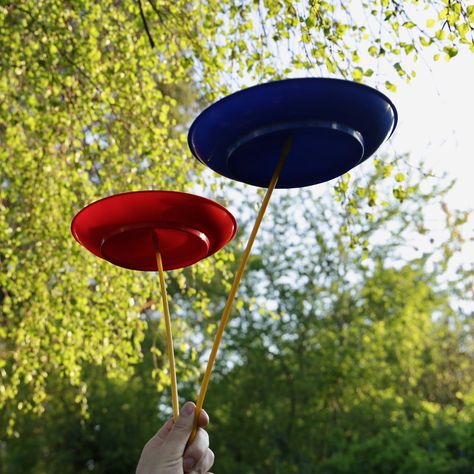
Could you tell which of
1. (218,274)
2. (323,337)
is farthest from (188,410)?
(323,337)

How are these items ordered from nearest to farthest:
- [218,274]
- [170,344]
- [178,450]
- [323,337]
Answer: [178,450] → [170,344] → [218,274] → [323,337]

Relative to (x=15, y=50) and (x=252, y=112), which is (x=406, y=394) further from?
(x=252, y=112)

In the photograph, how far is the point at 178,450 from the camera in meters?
1.38

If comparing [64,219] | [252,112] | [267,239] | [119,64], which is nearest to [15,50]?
[119,64]

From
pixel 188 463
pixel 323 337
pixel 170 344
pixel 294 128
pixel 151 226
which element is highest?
pixel 323 337

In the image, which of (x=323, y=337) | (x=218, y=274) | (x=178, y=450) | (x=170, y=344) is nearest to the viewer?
(x=178, y=450)

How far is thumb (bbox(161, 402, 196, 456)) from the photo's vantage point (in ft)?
4.52

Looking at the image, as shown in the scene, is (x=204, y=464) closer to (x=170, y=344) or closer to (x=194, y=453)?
(x=194, y=453)

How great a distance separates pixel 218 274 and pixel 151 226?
576cm

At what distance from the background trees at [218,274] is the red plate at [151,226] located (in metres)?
1.44

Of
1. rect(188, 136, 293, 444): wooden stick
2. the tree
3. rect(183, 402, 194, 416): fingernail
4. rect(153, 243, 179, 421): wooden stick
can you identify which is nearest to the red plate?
rect(153, 243, 179, 421): wooden stick

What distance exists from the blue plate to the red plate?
0.10 metres

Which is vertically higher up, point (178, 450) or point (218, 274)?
point (218, 274)

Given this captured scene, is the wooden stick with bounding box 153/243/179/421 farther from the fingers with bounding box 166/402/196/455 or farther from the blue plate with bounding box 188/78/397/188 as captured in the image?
the blue plate with bounding box 188/78/397/188
